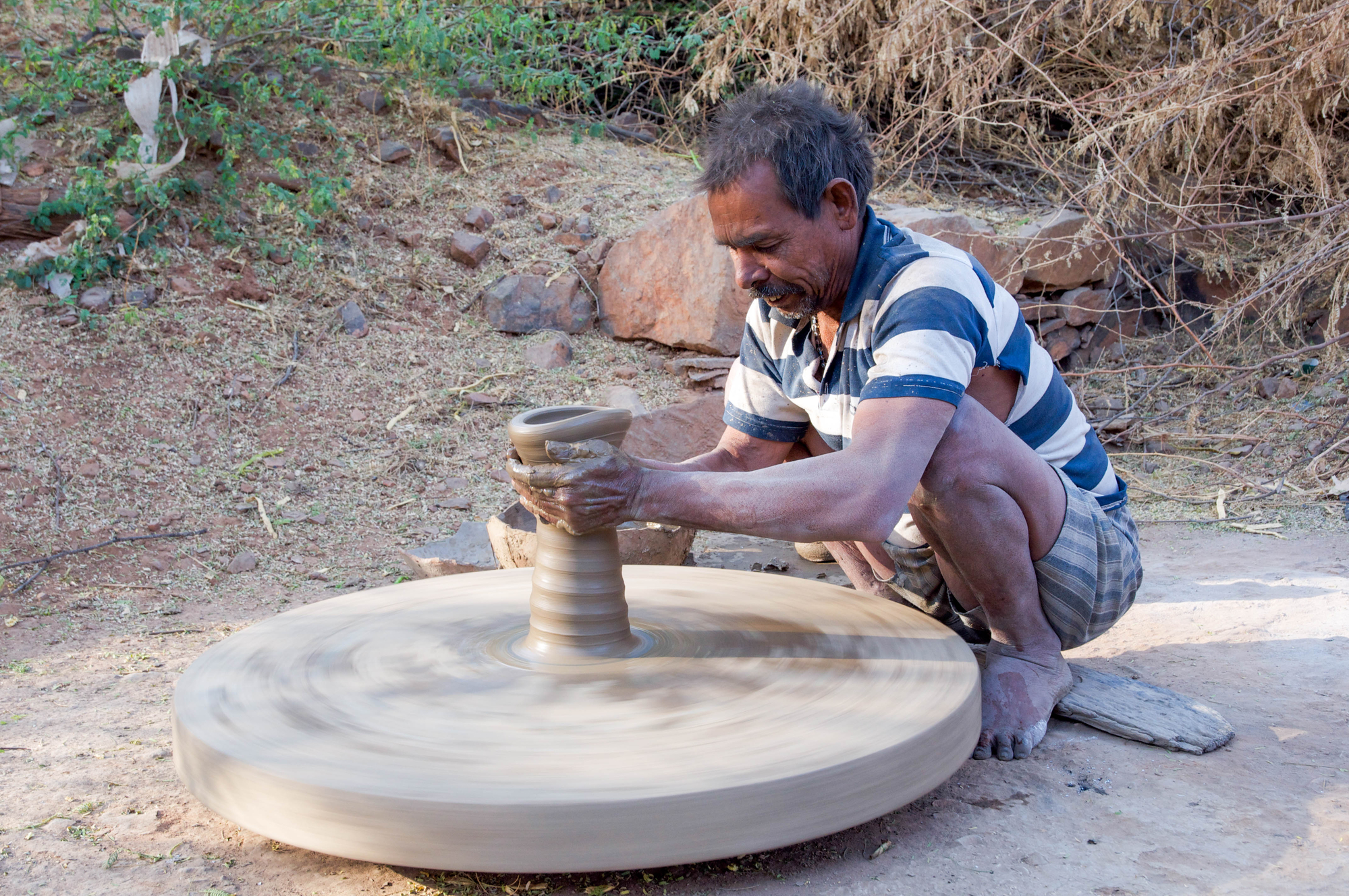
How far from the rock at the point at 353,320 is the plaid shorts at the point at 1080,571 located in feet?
10.9

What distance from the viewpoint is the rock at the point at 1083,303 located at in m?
6.05

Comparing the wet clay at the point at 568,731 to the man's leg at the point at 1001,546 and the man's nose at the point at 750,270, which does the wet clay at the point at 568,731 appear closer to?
the man's leg at the point at 1001,546

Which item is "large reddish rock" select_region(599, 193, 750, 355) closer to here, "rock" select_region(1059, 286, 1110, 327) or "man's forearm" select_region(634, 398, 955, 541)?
"rock" select_region(1059, 286, 1110, 327)

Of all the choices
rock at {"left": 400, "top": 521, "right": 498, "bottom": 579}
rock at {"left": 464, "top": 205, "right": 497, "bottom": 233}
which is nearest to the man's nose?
rock at {"left": 400, "top": 521, "right": 498, "bottom": 579}

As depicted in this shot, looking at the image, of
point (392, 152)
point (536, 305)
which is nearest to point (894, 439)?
point (536, 305)

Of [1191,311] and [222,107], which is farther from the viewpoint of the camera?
[1191,311]

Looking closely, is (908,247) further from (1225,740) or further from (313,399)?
(313,399)

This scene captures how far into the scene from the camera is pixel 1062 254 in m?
5.86

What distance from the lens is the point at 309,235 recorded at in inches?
211

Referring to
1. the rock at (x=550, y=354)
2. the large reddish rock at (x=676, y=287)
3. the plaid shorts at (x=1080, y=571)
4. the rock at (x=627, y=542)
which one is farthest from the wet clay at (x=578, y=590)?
the large reddish rock at (x=676, y=287)

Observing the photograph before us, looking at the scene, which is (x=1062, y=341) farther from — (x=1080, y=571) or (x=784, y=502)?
(x=784, y=502)

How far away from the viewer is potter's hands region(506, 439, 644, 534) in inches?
76.3

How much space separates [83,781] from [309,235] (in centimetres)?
372

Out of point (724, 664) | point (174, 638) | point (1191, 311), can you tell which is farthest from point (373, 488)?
point (1191, 311)
